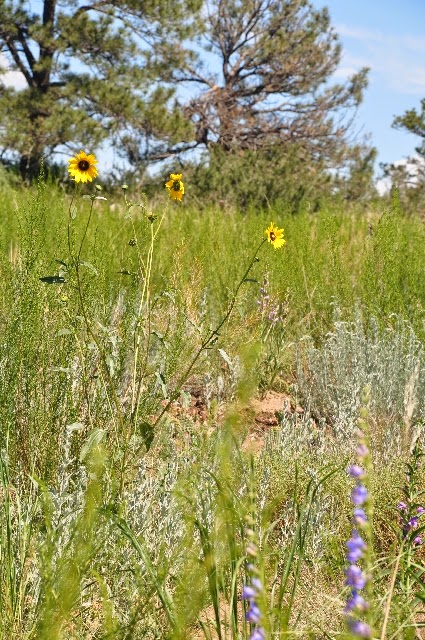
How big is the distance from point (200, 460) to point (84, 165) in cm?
105

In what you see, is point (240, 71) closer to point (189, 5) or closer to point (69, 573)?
point (189, 5)

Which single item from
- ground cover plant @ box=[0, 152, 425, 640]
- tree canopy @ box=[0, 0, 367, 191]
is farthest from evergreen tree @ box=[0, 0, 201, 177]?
ground cover plant @ box=[0, 152, 425, 640]

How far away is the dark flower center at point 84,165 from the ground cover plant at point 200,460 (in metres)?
0.01

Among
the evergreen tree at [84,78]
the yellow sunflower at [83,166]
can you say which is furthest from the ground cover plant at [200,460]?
the evergreen tree at [84,78]

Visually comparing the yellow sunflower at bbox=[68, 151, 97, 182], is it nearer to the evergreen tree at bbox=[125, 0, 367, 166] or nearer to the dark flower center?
the dark flower center

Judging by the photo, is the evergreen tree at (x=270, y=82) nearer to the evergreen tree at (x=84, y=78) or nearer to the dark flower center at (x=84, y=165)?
the evergreen tree at (x=84, y=78)

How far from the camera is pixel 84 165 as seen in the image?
2.46 meters

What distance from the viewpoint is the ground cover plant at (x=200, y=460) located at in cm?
138

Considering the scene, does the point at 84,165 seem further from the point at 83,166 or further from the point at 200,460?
the point at 200,460

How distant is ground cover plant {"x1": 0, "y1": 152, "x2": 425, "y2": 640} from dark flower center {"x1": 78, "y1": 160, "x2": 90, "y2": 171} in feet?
0.04

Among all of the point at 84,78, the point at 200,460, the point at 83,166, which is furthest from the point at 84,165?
the point at 84,78

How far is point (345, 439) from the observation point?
306cm

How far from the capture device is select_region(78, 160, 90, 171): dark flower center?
2451 millimetres

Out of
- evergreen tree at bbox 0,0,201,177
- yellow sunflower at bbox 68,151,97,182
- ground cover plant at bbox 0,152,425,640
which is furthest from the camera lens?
evergreen tree at bbox 0,0,201,177
